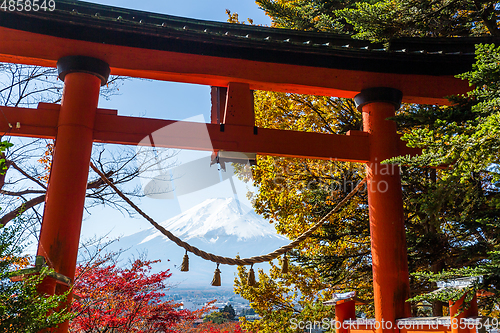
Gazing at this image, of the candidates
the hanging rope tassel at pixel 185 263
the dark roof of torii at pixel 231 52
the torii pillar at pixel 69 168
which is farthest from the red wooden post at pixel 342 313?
the torii pillar at pixel 69 168

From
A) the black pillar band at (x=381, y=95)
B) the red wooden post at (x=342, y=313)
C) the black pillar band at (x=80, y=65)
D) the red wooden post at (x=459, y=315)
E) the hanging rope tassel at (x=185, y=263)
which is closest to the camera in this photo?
the red wooden post at (x=459, y=315)

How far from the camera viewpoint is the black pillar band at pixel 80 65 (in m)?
3.51

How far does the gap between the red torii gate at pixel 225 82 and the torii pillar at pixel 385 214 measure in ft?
0.04

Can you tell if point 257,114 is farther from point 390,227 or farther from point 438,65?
point 390,227

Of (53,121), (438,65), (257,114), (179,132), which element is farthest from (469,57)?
(53,121)

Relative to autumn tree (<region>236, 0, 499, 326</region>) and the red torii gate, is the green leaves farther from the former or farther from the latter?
autumn tree (<region>236, 0, 499, 326</region>)

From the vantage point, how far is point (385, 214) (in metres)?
3.86

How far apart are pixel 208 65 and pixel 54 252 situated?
235 cm

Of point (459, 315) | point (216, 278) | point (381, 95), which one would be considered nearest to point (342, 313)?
point (459, 315)

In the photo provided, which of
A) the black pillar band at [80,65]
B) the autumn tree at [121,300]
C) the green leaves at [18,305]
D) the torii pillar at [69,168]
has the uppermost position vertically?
the black pillar band at [80,65]

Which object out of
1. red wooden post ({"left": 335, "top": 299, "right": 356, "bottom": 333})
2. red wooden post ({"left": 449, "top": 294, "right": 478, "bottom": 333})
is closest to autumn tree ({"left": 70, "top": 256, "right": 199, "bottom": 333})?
red wooden post ({"left": 335, "top": 299, "right": 356, "bottom": 333})

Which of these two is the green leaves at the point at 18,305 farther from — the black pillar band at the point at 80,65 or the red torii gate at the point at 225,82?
the black pillar band at the point at 80,65

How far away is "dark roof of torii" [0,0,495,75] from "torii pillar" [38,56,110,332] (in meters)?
0.36

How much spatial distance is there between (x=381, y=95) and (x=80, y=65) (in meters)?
3.20
